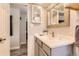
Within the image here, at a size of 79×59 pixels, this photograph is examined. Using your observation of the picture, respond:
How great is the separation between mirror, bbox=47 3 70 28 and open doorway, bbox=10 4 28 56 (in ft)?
1.09

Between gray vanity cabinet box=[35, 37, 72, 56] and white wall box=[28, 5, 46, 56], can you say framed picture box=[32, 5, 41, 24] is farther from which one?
gray vanity cabinet box=[35, 37, 72, 56]

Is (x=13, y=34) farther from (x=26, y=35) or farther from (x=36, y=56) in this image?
(x=36, y=56)

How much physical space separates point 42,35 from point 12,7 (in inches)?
21.3

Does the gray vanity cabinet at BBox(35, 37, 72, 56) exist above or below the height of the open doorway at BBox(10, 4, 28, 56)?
below

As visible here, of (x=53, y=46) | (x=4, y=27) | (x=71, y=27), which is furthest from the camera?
(x=4, y=27)

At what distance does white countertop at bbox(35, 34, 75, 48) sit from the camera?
1.50 m

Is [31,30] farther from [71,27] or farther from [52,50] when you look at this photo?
[71,27]

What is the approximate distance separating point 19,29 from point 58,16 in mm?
562

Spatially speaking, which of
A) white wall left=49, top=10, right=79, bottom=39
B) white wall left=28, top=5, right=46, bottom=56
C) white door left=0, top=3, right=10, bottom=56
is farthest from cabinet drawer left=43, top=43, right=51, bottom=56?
white door left=0, top=3, right=10, bottom=56

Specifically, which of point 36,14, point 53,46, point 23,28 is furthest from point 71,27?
point 23,28

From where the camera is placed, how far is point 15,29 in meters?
1.69

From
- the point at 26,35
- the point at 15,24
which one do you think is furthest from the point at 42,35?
the point at 15,24

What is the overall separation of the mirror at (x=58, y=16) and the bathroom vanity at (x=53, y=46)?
203 mm

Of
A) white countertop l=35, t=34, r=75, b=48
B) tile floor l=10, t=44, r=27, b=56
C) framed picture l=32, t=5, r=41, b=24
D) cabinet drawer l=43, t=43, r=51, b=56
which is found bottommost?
tile floor l=10, t=44, r=27, b=56
